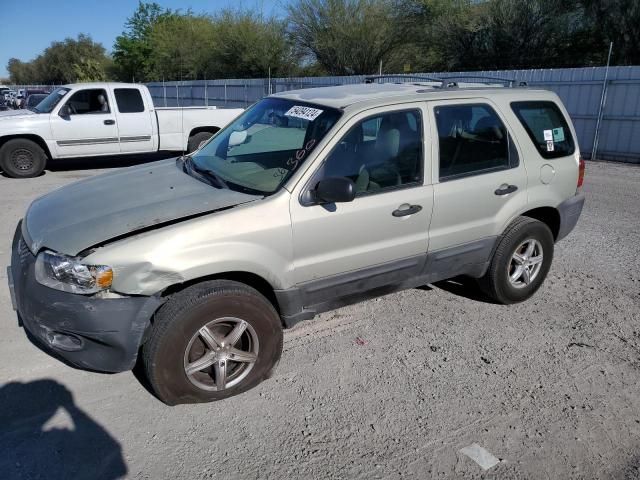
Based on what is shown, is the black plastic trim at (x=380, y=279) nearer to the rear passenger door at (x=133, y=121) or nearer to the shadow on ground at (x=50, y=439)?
the shadow on ground at (x=50, y=439)

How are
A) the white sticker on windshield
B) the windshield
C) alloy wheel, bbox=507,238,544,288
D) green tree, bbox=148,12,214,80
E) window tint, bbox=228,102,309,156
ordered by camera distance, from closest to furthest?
the white sticker on windshield
window tint, bbox=228,102,309,156
alloy wheel, bbox=507,238,544,288
the windshield
green tree, bbox=148,12,214,80

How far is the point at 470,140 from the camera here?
12.6 feet

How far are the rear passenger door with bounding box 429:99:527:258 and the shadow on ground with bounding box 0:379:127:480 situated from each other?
8.05ft

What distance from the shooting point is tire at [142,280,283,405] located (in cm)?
285

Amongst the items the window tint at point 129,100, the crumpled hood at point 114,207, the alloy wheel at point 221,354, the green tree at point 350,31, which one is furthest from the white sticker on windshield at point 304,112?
the green tree at point 350,31

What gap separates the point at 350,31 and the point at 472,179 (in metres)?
26.8

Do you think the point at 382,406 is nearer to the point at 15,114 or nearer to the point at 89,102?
the point at 89,102

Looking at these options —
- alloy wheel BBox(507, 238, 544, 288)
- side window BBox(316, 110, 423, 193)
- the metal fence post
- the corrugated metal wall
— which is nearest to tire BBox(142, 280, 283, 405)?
side window BBox(316, 110, 423, 193)

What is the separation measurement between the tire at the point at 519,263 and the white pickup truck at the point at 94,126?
8.41 metres

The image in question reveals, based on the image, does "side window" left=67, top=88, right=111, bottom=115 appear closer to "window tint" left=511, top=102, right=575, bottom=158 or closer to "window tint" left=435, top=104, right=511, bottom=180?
"window tint" left=435, top=104, right=511, bottom=180

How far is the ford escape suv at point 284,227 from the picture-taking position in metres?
2.79

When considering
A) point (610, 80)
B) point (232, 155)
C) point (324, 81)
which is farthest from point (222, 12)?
point (232, 155)

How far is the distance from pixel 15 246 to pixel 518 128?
12.4 ft

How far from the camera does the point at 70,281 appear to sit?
2.74 meters
